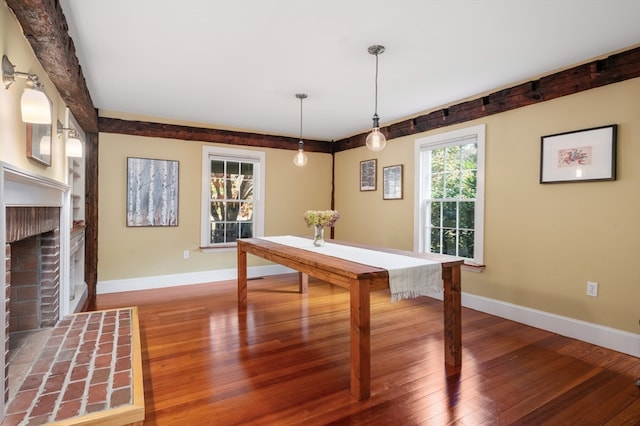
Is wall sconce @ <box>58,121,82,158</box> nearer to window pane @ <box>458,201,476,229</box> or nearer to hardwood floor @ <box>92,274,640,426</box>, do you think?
hardwood floor @ <box>92,274,640,426</box>

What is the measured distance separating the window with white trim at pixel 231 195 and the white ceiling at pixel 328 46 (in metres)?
1.26

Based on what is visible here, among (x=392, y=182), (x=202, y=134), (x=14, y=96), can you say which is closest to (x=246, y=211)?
(x=202, y=134)

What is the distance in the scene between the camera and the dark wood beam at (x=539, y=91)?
265 cm

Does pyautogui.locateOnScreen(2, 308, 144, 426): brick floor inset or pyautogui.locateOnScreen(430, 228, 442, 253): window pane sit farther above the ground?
pyautogui.locateOnScreen(430, 228, 442, 253): window pane

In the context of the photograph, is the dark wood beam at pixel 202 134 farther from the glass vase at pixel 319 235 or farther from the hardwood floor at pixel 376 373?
the glass vase at pixel 319 235

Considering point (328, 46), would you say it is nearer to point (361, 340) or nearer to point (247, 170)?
point (361, 340)

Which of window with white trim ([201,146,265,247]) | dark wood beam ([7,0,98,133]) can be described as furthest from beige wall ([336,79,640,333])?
dark wood beam ([7,0,98,133])

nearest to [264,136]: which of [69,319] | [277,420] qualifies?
[69,319]

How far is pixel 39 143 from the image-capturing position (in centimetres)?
221

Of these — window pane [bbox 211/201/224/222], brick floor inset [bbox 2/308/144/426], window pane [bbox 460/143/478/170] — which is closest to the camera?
brick floor inset [bbox 2/308/144/426]

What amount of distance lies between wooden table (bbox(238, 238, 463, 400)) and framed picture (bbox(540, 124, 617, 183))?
4.61 ft

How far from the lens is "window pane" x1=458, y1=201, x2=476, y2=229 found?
12.8 ft

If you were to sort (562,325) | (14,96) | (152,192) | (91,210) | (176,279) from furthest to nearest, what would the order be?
(176,279) < (152,192) < (91,210) < (562,325) < (14,96)

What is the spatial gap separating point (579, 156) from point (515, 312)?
5.15 ft
